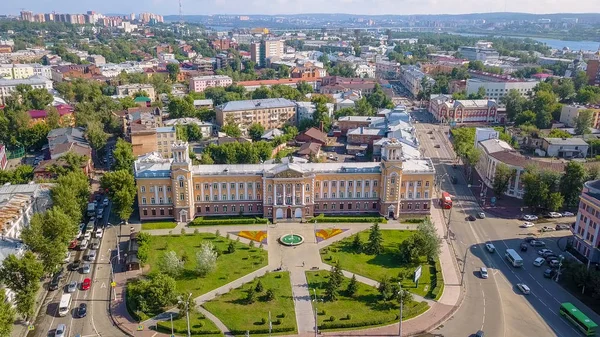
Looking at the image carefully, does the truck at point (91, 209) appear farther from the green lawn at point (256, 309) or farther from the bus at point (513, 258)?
the bus at point (513, 258)

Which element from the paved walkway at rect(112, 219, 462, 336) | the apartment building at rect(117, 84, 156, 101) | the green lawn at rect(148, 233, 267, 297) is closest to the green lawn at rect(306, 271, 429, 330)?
the paved walkway at rect(112, 219, 462, 336)

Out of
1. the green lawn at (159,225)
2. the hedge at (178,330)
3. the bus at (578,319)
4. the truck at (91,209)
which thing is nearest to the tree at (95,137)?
the truck at (91,209)

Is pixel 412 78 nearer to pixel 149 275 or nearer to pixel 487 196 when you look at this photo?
pixel 487 196

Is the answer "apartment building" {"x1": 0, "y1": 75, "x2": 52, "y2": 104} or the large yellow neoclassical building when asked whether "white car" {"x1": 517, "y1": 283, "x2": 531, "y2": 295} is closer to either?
Result: the large yellow neoclassical building

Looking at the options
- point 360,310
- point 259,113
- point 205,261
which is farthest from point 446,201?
point 259,113

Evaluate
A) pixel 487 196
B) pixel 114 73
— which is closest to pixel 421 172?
pixel 487 196
